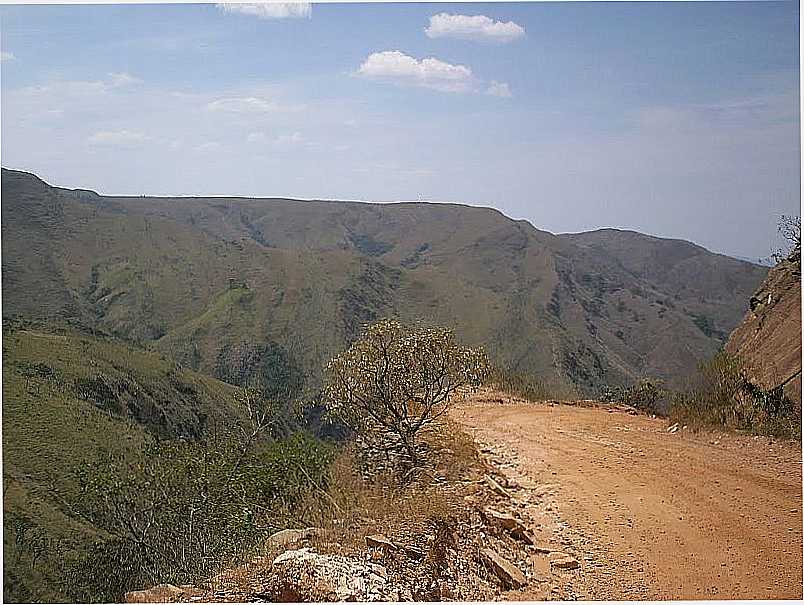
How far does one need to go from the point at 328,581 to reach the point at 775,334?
4.37 metres

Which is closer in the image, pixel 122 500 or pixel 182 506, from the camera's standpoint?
pixel 182 506

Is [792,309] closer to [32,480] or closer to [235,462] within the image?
[235,462]

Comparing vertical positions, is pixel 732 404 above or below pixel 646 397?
above

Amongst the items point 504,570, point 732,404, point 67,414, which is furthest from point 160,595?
point 67,414

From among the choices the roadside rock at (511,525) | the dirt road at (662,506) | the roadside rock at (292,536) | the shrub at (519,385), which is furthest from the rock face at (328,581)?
the shrub at (519,385)

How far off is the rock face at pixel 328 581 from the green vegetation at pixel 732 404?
10.6ft

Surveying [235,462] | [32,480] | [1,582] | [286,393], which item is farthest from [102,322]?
[1,582]

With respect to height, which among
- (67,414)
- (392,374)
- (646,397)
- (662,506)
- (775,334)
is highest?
(775,334)

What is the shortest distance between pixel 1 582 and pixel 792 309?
583cm

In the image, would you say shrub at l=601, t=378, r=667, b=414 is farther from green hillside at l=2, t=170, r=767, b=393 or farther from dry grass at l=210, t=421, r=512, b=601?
green hillside at l=2, t=170, r=767, b=393

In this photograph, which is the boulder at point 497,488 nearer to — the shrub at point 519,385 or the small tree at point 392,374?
the small tree at point 392,374

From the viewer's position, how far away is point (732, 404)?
18.8ft

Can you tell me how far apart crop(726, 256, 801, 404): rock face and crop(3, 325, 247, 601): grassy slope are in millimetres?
5122

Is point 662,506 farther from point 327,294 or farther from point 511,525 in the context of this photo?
point 327,294
